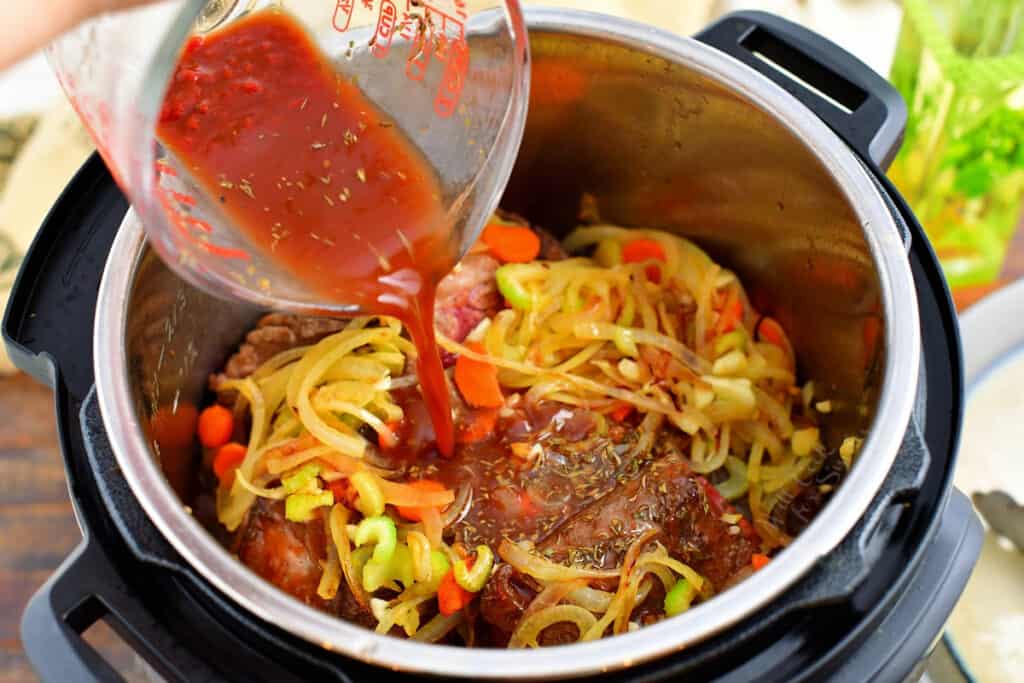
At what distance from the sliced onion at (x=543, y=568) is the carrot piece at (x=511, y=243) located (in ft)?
2.37

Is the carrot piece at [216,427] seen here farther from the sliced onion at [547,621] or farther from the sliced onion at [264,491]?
the sliced onion at [547,621]

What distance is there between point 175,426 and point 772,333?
52.2 inches

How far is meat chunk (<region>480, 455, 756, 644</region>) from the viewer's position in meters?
1.93

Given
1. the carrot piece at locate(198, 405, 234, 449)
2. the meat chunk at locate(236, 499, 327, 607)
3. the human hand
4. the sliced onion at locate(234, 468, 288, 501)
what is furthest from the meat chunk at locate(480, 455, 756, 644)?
the human hand

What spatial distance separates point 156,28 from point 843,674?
1258 millimetres

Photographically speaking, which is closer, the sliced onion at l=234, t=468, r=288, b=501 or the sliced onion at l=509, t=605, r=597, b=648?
the sliced onion at l=509, t=605, r=597, b=648

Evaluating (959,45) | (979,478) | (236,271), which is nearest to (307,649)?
(236,271)

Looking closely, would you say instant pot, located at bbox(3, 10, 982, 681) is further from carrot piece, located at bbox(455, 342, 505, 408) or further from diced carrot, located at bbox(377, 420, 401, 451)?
carrot piece, located at bbox(455, 342, 505, 408)

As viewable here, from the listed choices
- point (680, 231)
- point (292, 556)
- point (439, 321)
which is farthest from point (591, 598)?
point (680, 231)

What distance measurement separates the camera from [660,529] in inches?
77.5

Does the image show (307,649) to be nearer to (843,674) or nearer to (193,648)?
(193,648)

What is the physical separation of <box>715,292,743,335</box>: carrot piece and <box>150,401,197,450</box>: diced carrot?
3.80 ft

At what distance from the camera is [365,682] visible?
1460 millimetres

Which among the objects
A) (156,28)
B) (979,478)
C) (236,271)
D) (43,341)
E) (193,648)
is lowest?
(979,478)
